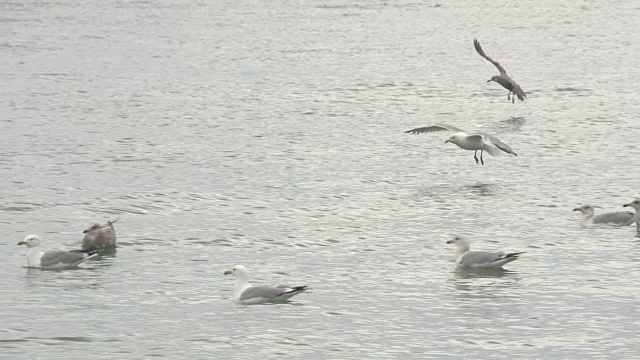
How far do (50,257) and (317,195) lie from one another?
209 inches

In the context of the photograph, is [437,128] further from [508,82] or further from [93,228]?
[93,228]

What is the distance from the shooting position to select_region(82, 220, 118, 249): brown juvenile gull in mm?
16375

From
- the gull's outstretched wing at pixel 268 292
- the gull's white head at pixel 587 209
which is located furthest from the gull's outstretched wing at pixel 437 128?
the gull's outstretched wing at pixel 268 292

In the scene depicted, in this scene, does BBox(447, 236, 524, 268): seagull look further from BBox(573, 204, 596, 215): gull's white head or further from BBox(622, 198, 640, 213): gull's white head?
BBox(622, 198, 640, 213): gull's white head

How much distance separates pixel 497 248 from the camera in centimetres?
1680

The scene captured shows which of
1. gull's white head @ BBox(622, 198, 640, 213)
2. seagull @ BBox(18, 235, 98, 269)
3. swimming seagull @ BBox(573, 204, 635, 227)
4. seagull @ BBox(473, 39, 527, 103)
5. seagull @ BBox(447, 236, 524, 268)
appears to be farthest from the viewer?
seagull @ BBox(473, 39, 527, 103)

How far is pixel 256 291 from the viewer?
14336 millimetres

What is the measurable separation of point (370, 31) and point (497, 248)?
29.7 m

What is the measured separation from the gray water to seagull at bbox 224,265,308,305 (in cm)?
16

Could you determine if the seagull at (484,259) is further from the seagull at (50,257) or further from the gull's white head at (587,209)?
the seagull at (50,257)

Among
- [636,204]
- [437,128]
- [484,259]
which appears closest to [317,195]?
[437,128]

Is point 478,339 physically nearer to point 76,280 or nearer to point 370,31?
point 76,280

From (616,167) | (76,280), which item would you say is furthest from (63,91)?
(76,280)

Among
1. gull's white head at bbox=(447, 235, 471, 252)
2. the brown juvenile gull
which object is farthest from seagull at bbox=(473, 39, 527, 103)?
the brown juvenile gull
